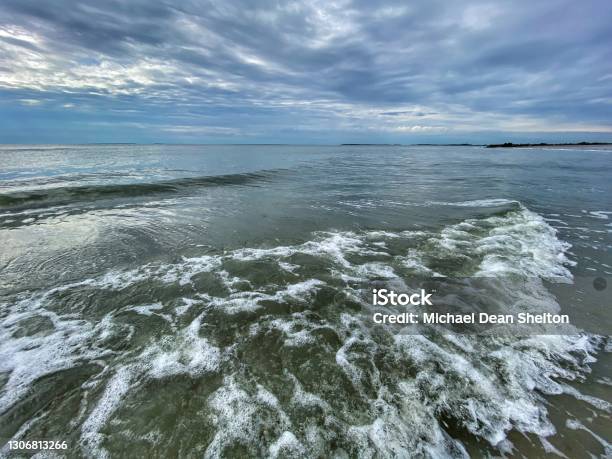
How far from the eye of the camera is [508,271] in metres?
6.38

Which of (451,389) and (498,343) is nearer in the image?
(451,389)

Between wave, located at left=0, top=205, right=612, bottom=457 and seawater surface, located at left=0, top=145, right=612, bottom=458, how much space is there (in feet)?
0.07

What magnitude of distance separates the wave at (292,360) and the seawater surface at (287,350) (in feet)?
0.07

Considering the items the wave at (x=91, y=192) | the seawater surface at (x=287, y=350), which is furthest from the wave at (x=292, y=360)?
the wave at (x=91, y=192)

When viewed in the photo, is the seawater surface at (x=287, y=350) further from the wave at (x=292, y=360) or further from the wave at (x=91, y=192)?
the wave at (x=91, y=192)

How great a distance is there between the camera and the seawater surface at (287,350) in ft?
9.41

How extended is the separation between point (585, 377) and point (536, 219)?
9396 millimetres

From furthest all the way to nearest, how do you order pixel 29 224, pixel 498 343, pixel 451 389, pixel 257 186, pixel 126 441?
pixel 257 186 < pixel 29 224 < pixel 498 343 < pixel 451 389 < pixel 126 441

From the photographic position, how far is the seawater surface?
9.41 ft

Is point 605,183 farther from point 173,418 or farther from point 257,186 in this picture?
point 173,418

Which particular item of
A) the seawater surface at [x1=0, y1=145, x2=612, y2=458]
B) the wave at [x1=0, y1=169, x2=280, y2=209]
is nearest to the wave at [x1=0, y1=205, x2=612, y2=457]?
the seawater surface at [x1=0, y1=145, x2=612, y2=458]

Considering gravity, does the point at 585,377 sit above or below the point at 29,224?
above

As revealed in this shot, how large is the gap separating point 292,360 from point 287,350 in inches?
8.1

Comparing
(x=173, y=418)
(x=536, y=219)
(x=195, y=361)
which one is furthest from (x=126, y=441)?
(x=536, y=219)
